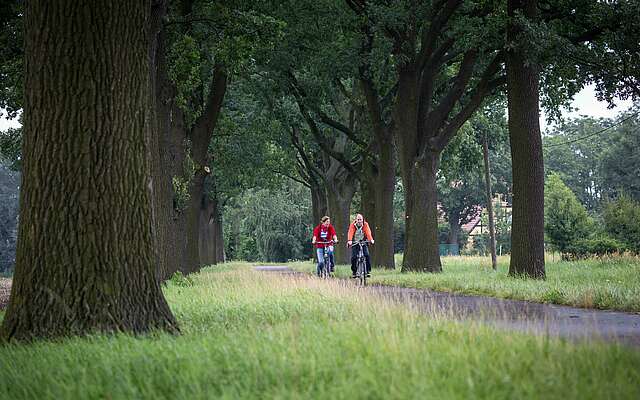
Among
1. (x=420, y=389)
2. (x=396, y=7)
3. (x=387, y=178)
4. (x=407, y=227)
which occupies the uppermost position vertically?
(x=396, y=7)

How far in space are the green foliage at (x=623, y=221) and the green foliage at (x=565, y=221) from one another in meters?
1.12

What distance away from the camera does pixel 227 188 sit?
141 feet

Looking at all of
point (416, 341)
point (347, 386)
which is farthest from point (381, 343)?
point (347, 386)

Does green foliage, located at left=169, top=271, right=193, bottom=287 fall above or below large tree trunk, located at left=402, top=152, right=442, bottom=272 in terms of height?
below

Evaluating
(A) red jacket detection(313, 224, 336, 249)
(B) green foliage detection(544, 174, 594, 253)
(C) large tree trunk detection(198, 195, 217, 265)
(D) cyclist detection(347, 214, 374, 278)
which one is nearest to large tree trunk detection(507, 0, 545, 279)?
(D) cyclist detection(347, 214, 374, 278)

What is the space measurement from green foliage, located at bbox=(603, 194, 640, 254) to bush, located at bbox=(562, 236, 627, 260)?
342cm

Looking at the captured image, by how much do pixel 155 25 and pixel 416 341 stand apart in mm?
10980

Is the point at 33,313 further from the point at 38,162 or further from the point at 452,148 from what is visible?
the point at 452,148

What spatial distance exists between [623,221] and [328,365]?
119ft

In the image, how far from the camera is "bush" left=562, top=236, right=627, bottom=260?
35.3 m

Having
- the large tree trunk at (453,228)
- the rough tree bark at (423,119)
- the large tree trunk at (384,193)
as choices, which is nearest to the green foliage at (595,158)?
the large tree trunk at (453,228)

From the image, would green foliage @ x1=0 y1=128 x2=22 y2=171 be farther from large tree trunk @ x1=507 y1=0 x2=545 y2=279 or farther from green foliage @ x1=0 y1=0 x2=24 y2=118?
large tree trunk @ x1=507 y1=0 x2=545 y2=279

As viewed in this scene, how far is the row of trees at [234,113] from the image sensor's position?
8.83m

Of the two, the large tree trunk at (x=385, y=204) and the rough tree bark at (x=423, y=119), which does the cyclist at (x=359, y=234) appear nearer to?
the rough tree bark at (x=423, y=119)
